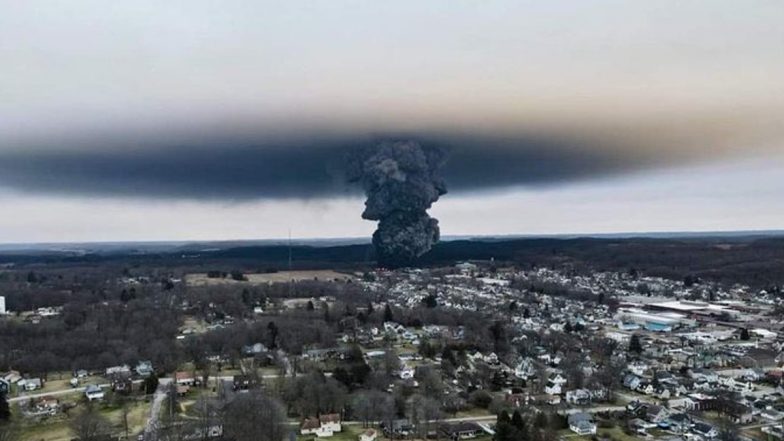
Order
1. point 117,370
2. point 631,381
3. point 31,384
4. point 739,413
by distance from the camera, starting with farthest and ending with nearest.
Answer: point 117,370 → point 31,384 → point 631,381 → point 739,413

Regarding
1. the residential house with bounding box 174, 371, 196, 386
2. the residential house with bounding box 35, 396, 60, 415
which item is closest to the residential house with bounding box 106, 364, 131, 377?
the residential house with bounding box 174, 371, 196, 386

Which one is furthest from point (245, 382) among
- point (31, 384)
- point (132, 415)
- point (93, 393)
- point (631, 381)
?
point (631, 381)

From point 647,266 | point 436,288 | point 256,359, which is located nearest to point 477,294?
point 436,288

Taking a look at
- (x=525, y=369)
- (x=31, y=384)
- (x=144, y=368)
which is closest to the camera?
(x=31, y=384)

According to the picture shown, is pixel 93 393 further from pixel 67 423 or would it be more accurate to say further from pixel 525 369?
pixel 525 369

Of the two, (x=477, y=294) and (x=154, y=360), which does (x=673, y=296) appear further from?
(x=154, y=360)

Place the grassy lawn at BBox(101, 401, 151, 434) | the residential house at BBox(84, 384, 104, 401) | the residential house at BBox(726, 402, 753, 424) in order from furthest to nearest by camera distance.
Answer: the residential house at BBox(84, 384, 104, 401), the residential house at BBox(726, 402, 753, 424), the grassy lawn at BBox(101, 401, 151, 434)

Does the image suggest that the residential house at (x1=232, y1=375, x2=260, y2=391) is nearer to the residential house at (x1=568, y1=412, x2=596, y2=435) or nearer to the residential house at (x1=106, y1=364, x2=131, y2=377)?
the residential house at (x1=106, y1=364, x2=131, y2=377)

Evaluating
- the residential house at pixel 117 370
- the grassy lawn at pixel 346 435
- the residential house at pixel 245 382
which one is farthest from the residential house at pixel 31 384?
the grassy lawn at pixel 346 435
